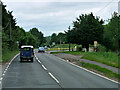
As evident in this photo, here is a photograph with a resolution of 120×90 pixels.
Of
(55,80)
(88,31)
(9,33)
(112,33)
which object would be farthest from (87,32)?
(55,80)

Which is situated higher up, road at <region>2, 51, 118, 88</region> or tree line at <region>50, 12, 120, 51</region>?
tree line at <region>50, 12, 120, 51</region>

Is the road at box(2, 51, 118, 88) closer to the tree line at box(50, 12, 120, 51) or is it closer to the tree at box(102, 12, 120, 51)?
the tree at box(102, 12, 120, 51)

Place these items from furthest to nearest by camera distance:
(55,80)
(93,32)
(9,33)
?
(9,33), (93,32), (55,80)

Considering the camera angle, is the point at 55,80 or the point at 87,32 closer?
the point at 55,80

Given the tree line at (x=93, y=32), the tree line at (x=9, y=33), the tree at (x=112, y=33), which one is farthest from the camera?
the tree line at (x=93, y=32)

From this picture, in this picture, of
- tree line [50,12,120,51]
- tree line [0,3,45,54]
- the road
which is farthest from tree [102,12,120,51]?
the road

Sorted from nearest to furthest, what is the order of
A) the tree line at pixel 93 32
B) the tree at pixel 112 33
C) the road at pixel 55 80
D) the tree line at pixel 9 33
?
the road at pixel 55 80 → the tree line at pixel 9 33 → the tree at pixel 112 33 → the tree line at pixel 93 32

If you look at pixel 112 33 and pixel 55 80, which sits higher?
pixel 112 33

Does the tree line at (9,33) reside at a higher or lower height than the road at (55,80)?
higher

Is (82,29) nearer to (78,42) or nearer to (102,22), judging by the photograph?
(78,42)

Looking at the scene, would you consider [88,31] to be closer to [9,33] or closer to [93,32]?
[93,32]

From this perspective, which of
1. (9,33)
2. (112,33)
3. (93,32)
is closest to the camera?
(112,33)

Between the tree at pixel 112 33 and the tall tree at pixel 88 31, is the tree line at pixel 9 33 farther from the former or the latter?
the tree at pixel 112 33

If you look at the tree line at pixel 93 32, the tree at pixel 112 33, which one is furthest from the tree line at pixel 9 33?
the tree at pixel 112 33
